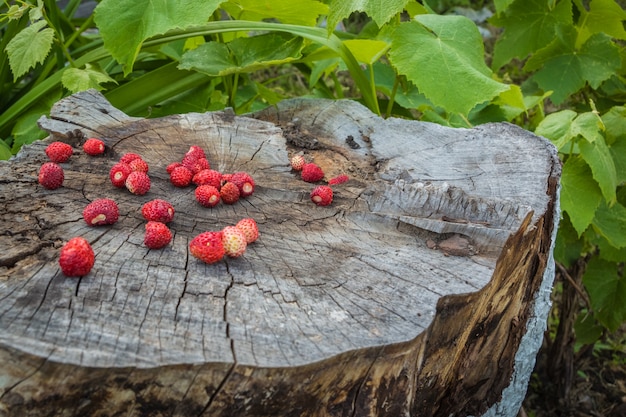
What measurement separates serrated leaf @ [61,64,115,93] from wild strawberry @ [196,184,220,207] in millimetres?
729

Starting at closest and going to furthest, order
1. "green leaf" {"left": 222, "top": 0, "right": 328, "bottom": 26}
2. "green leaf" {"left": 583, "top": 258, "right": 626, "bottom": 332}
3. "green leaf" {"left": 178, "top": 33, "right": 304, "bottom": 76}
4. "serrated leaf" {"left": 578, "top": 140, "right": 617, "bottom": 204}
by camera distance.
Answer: "serrated leaf" {"left": 578, "top": 140, "right": 617, "bottom": 204} → "green leaf" {"left": 178, "top": 33, "right": 304, "bottom": 76} → "green leaf" {"left": 222, "top": 0, "right": 328, "bottom": 26} → "green leaf" {"left": 583, "top": 258, "right": 626, "bottom": 332}

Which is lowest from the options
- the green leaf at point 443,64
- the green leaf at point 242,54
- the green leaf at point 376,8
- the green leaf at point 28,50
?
the green leaf at point 28,50

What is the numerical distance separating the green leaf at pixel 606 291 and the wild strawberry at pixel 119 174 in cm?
165

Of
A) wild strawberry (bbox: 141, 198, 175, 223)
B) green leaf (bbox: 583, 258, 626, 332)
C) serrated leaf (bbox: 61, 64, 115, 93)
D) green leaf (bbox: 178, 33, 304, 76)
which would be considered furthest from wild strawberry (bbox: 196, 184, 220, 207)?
green leaf (bbox: 583, 258, 626, 332)

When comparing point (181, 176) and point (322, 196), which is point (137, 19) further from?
point (322, 196)

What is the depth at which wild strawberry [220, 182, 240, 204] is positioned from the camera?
157 centimetres

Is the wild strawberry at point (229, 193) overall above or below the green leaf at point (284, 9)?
below

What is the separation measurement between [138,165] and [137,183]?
3.5 inches

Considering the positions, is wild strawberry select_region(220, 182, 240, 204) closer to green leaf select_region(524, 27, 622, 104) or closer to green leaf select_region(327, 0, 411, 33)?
green leaf select_region(327, 0, 411, 33)

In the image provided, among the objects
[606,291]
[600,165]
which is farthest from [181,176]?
[606,291]

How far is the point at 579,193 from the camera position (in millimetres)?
1975

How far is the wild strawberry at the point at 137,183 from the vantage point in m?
1.56

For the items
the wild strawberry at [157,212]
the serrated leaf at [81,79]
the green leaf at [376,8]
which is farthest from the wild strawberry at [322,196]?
the serrated leaf at [81,79]

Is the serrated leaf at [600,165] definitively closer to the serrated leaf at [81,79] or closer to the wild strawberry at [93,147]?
the wild strawberry at [93,147]
